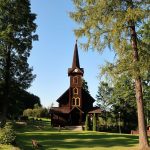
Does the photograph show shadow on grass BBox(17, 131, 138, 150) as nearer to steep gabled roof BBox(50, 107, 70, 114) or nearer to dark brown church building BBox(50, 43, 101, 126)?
steep gabled roof BBox(50, 107, 70, 114)

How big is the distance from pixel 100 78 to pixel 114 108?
47590 mm

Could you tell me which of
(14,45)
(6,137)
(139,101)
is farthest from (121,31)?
(14,45)

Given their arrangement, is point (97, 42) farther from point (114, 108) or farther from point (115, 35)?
point (114, 108)

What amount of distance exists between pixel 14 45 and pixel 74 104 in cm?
3468

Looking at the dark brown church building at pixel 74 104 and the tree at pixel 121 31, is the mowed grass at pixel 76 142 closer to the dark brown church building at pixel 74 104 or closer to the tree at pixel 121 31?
the tree at pixel 121 31

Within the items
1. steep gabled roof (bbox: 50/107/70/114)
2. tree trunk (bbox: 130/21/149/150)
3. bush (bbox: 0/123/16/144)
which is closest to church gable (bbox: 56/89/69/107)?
steep gabled roof (bbox: 50/107/70/114)

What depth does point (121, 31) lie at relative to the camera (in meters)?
26.4

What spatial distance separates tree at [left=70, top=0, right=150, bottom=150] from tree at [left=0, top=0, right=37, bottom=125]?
12953 millimetres

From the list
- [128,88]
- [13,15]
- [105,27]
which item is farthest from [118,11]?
[128,88]

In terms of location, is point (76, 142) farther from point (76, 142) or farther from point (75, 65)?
point (75, 65)

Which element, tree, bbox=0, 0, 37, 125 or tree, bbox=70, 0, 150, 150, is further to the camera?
tree, bbox=0, 0, 37, 125

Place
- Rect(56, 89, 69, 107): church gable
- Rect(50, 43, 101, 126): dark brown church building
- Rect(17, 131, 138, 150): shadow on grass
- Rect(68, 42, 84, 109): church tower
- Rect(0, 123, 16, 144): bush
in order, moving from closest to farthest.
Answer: Rect(0, 123, 16, 144): bush → Rect(17, 131, 138, 150): shadow on grass → Rect(50, 43, 101, 126): dark brown church building → Rect(68, 42, 84, 109): church tower → Rect(56, 89, 69, 107): church gable

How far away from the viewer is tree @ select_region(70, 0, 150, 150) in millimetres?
25781

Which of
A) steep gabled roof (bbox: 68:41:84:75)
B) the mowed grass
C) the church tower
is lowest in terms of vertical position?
the mowed grass
